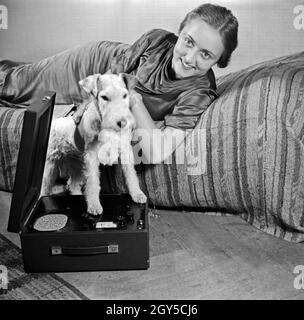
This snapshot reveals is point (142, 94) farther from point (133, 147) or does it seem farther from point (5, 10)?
point (5, 10)

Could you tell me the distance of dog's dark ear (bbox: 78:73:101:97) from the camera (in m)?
1.50

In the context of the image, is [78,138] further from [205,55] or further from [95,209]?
[205,55]

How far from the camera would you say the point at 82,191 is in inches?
64.0

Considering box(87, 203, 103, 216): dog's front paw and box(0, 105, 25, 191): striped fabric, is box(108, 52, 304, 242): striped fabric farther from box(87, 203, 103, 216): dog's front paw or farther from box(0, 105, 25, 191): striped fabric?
box(0, 105, 25, 191): striped fabric

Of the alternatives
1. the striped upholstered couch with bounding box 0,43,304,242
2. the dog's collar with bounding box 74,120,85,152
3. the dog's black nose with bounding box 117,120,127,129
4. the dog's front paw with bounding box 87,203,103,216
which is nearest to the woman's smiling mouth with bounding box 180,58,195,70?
the striped upholstered couch with bounding box 0,43,304,242

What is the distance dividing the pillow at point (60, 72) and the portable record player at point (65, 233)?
178 millimetres

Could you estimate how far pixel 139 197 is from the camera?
157cm

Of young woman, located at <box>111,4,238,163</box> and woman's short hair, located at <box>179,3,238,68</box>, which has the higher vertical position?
woman's short hair, located at <box>179,3,238,68</box>

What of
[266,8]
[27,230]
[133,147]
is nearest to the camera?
[27,230]

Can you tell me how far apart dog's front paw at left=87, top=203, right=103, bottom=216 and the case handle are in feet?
0.48

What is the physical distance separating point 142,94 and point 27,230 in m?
0.62

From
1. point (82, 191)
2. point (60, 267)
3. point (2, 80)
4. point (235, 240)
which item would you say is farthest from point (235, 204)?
point (2, 80)

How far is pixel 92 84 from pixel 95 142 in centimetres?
20

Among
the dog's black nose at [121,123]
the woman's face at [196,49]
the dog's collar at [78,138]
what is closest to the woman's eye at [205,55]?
the woman's face at [196,49]
